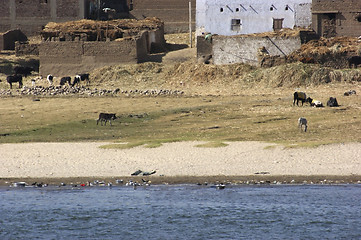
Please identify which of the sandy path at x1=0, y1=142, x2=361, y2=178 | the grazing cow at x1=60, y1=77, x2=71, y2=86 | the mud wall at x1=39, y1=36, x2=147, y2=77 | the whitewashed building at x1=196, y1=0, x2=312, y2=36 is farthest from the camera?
the whitewashed building at x1=196, y1=0, x2=312, y2=36

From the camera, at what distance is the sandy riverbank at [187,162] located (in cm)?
2142

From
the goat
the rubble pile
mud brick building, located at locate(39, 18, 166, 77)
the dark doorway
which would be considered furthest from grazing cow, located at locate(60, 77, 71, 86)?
the dark doorway

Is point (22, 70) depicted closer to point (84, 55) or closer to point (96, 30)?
point (84, 55)

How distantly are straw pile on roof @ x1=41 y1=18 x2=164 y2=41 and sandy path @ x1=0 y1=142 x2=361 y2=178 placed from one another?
70.5 feet

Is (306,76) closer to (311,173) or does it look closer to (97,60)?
(97,60)

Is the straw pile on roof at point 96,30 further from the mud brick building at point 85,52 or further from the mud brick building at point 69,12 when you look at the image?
the mud brick building at point 69,12

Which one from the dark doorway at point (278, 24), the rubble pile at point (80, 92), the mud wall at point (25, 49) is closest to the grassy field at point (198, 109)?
the rubble pile at point (80, 92)

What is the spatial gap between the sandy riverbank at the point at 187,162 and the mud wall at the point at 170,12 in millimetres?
36521

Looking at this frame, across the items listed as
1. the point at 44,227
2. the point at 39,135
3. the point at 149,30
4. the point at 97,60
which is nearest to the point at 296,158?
the point at 44,227

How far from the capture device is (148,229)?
728 inches

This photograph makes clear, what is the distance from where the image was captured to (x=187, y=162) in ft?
74.1

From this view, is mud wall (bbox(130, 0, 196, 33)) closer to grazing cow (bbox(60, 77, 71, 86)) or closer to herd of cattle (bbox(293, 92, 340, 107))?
grazing cow (bbox(60, 77, 71, 86))

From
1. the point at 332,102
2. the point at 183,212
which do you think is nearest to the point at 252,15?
the point at 332,102

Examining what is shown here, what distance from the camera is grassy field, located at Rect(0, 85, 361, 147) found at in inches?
1035
